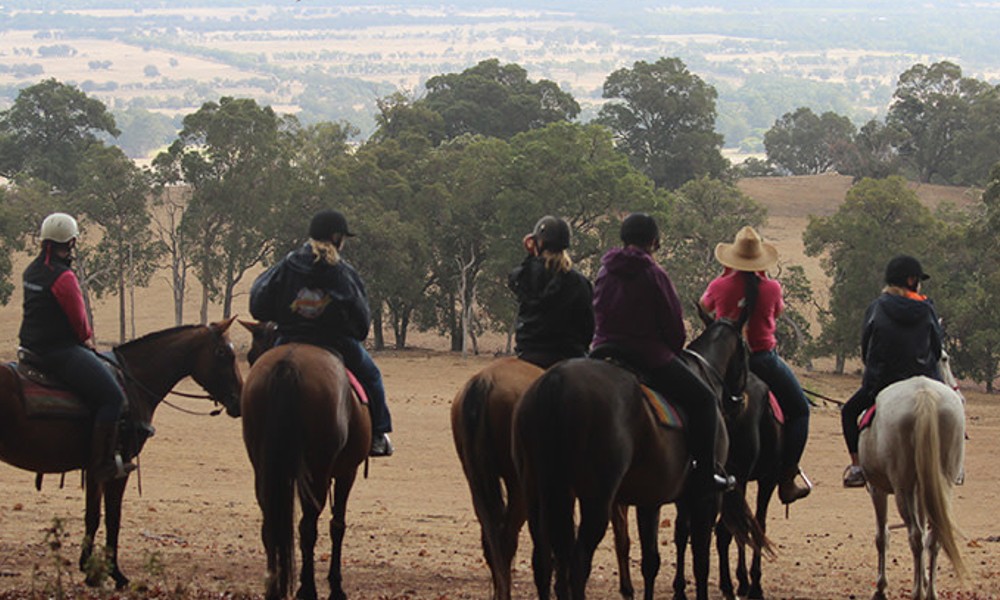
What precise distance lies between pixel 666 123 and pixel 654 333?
8075 centimetres

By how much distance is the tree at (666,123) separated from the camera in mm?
87000

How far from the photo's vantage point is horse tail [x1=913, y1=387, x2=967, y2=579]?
36.8ft

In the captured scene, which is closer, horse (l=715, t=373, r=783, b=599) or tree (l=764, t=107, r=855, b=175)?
horse (l=715, t=373, r=783, b=599)

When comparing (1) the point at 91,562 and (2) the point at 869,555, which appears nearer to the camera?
(1) the point at 91,562

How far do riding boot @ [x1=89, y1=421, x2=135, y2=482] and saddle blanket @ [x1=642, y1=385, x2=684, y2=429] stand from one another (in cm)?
461

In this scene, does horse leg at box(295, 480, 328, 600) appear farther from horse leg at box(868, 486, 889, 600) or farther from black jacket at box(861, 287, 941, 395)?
black jacket at box(861, 287, 941, 395)

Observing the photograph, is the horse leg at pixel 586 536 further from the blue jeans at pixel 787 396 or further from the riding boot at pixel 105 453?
the riding boot at pixel 105 453

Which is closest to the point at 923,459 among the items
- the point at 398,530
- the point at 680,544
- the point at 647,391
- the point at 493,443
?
the point at 680,544

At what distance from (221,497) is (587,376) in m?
12.7

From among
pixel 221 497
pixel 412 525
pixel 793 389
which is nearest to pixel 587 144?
pixel 221 497

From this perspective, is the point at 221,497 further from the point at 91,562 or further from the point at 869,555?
the point at 91,562

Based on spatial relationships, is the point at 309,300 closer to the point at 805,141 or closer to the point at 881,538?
the point at 881,538

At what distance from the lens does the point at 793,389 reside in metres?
12.3

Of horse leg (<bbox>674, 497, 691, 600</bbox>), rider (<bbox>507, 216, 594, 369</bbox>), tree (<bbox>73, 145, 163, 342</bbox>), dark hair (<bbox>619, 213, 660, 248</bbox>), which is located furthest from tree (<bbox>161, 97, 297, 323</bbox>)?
dark hair (<bbox>619, 213, 660, 248</bbox>)
